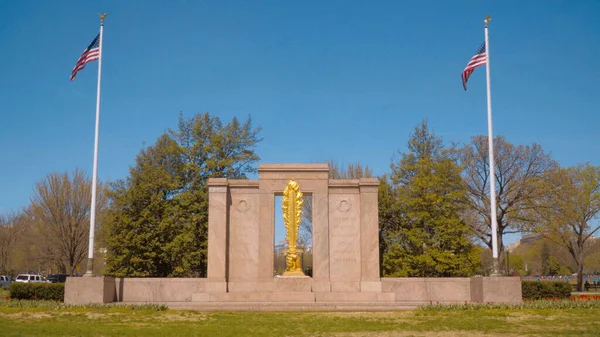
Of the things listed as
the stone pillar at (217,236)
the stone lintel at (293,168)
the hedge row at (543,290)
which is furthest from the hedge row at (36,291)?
the hedge row at (543,290)

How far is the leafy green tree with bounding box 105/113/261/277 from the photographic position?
3744 cm

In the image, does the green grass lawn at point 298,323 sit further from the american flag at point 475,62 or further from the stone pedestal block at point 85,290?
the american flag at point 475,62

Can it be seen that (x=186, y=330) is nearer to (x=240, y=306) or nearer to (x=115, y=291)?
(x=240, y=306)

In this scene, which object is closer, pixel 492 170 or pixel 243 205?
pixel 492 170

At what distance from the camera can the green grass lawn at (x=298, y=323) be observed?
628 inches

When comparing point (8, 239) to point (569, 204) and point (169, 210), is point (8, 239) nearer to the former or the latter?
point (169, 210)

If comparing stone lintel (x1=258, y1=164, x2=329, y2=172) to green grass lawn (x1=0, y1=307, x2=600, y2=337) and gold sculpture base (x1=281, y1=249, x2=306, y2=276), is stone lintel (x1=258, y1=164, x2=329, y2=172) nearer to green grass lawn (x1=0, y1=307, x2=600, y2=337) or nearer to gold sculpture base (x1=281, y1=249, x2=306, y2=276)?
gold sculpture base (x1=281, y1=249, x2=306, y2=276)

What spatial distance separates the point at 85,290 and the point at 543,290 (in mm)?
22320

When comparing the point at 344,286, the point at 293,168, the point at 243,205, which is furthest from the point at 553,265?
the point at 243,205

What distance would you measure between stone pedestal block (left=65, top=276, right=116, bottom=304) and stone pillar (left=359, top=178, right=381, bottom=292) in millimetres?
12750

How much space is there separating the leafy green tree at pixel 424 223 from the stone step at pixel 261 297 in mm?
10829

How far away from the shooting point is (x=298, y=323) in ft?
59.4

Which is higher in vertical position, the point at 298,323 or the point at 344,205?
the point at 344,205

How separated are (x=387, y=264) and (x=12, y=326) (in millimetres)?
25287
